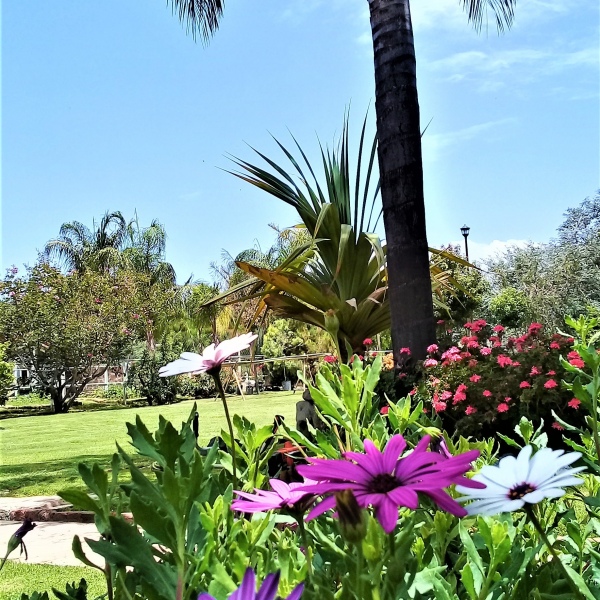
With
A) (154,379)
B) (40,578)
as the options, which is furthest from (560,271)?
(40,578)

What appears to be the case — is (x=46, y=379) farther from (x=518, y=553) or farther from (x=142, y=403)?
(x=518, y=553)

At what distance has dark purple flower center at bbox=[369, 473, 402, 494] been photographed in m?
0.41

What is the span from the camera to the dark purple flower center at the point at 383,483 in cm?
41

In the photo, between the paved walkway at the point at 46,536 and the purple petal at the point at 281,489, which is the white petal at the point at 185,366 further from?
the paved walkway at the point at 46,536

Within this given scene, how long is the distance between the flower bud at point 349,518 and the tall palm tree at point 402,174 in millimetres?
4084

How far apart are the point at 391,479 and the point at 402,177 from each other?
4210mm

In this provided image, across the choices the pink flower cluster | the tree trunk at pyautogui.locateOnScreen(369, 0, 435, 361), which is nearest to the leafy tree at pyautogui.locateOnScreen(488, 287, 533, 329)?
the pink flower cluster

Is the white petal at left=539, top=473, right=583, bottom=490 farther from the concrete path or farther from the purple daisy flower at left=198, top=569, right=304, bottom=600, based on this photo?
the concrete path

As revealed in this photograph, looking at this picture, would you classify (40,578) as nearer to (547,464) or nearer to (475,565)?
(475,565)

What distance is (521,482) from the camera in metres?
0.46

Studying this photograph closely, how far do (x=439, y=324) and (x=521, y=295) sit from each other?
1220 centimetres

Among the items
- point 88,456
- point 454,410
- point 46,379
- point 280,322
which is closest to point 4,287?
point 46,379

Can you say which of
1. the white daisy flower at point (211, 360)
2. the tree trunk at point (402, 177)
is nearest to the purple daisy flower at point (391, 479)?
the white daisy flower at point (211, 360)

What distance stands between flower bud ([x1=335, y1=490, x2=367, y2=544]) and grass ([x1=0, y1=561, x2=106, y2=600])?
3508 millimetres
